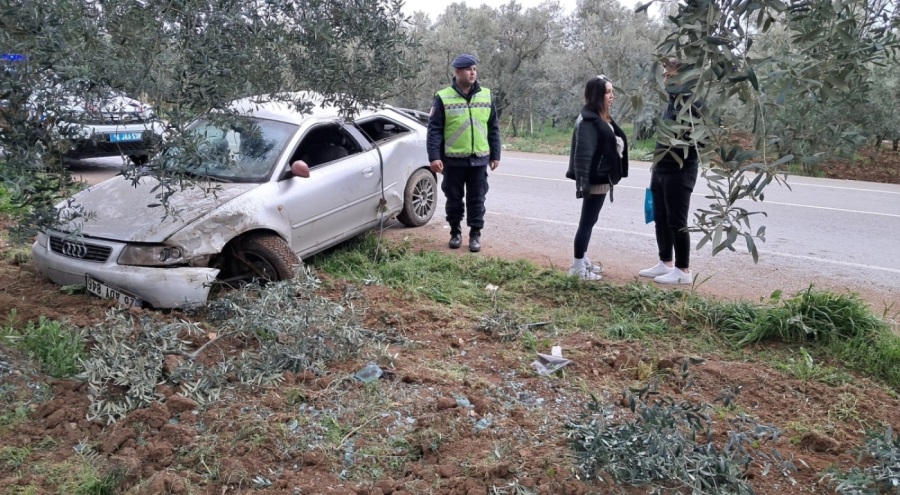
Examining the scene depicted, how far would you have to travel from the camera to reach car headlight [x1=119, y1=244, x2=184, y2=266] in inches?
216

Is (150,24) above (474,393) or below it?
above

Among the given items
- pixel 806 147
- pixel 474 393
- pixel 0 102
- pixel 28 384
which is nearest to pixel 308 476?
pixel 474 393

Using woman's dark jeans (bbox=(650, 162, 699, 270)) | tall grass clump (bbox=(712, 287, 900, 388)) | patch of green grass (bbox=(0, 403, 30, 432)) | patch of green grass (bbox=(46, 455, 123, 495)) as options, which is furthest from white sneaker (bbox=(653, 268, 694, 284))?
patch of green grass (bbox=(0, 403, 30, 432))

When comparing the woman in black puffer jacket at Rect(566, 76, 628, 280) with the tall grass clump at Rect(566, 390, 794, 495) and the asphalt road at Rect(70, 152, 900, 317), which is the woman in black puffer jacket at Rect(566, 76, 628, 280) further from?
the tall grass clump at Rect(566, 390, 794, 495)

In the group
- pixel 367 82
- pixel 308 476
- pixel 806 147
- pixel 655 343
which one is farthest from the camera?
pixel 655 343

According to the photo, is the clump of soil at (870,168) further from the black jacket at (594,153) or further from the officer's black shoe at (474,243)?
the black jacket at (594,153)

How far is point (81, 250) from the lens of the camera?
5668mm

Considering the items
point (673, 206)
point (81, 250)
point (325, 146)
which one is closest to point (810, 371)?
point (673, 206)

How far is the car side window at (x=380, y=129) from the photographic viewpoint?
7738 millimetres

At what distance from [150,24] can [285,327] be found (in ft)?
6.48

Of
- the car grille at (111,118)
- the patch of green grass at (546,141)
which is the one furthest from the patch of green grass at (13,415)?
the patch of green grass at (546,141)

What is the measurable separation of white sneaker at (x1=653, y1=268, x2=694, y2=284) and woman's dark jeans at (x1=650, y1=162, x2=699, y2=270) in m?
0.06

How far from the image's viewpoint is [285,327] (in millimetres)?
4664

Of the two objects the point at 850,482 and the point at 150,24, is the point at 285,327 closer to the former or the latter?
the point at 150,24
